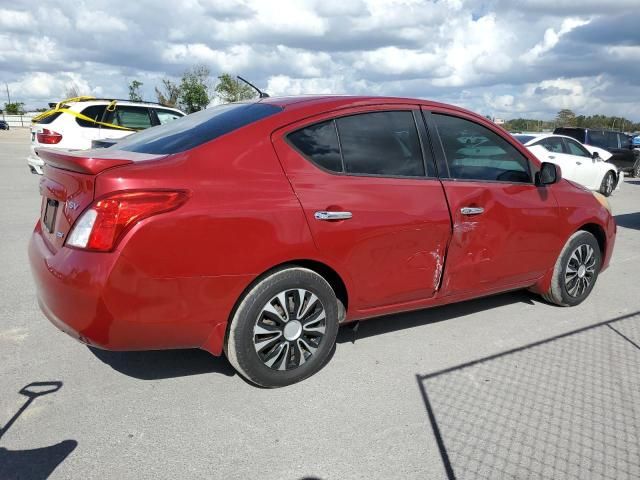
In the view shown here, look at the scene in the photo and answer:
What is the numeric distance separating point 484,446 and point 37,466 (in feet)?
7.14

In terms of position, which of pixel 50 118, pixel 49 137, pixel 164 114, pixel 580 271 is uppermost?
pixel 164 114

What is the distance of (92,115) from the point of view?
37.3 ft

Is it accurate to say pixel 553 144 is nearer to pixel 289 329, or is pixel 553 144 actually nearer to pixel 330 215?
pixel 330 215

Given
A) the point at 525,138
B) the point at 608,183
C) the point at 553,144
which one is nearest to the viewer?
the point at 525,138

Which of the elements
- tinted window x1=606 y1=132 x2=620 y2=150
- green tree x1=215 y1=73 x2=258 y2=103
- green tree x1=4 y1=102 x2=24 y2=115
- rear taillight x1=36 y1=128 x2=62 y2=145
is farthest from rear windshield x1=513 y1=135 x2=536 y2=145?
green tree x1=4 y1=102 x2=24 y2=115

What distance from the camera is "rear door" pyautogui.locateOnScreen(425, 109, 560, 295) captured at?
3.85 meters

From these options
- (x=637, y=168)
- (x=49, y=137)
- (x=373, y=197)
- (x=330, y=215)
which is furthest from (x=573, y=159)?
(x=49, y=137)

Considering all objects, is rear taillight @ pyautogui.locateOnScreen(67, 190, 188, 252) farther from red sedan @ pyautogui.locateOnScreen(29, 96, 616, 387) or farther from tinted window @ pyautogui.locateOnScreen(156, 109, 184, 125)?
tinted window @ pyautogui.locateOnScreen(156, 109, 184, 125)

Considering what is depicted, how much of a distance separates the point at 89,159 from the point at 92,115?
960 centimetres

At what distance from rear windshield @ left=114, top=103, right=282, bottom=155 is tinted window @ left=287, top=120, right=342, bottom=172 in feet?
0.79

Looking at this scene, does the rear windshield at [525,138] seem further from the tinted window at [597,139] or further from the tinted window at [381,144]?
the tinted window at [381,144]

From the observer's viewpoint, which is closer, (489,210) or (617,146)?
(489,210)

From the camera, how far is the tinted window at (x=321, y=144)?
3.24 meters

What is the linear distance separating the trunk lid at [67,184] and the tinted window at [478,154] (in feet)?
6.81
